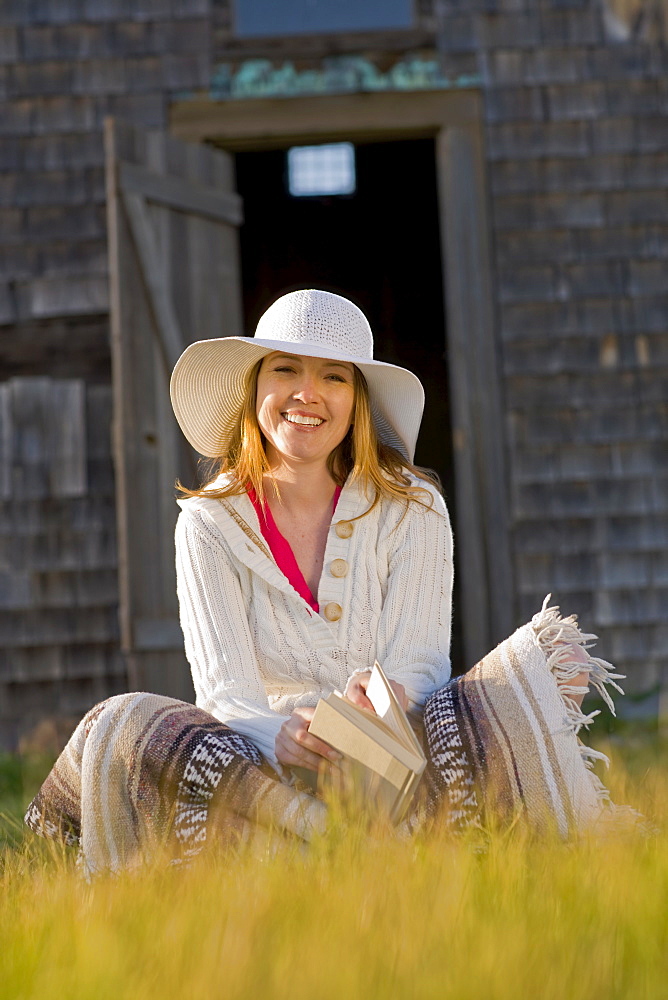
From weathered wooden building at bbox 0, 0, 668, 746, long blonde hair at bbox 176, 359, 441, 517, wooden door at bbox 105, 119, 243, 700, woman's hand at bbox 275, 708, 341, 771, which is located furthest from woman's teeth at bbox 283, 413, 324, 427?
weathered wooden building at bbox 0, 0, 668, 746

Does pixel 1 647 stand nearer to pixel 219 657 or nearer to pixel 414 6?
pixel 219 657

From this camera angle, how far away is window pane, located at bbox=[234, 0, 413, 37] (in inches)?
183

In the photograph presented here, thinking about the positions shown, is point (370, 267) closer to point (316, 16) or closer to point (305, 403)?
point (316, 16)

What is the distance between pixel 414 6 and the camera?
4.63m

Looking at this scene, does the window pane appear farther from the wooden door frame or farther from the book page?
the book page

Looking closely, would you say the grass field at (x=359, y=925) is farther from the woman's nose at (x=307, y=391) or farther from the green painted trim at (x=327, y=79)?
the green painted trim at (x=327, y=79)

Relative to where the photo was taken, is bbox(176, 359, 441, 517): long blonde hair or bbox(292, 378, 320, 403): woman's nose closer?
bbox(292, 378, 320, 403): woman's nose

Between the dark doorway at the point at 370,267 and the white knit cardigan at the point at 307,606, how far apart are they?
5.69 metres

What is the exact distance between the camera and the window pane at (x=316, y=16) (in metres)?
4.64

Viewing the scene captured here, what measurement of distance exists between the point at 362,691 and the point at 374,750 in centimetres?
31

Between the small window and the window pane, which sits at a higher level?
the small window

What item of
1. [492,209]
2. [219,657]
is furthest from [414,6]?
[219,657]

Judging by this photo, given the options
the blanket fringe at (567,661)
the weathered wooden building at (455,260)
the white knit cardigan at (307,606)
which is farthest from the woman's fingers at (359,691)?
the weathered wooden building at (455,260)

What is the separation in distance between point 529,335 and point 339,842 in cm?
335
